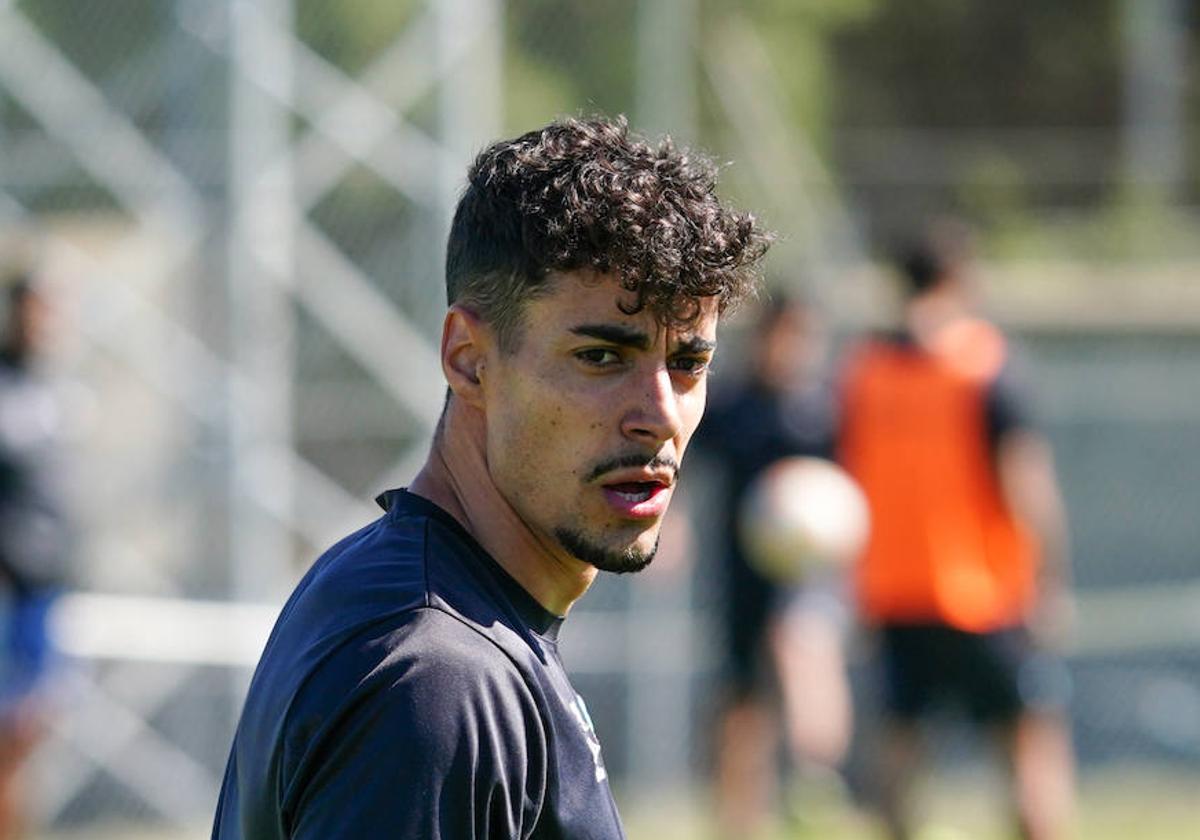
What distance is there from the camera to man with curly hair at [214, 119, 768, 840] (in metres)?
2.25

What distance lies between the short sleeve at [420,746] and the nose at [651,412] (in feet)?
1.29

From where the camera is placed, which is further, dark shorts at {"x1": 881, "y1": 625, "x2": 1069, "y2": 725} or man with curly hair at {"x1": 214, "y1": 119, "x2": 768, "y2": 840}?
dark shorts at {"x1": 881, "y1": 625, "x2": 1069, "y2": 725}

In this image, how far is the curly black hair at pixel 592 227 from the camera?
249 centimetres

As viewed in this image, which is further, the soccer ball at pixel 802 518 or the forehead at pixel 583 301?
the soccer ball at pixel 802 518

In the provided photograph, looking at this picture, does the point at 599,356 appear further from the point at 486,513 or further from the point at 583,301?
the point at 486,513

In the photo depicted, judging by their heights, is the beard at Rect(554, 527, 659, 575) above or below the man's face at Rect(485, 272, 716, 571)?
below

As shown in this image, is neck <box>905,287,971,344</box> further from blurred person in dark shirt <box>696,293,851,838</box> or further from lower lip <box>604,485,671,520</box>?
lower lip <box>604,485,671,520</box>

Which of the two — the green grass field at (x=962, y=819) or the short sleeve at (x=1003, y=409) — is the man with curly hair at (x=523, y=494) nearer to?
the short sleeve at (x=1003, y=409)

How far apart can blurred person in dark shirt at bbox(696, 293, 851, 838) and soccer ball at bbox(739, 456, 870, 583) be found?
0.18ft

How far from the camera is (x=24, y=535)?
8055 millimetres

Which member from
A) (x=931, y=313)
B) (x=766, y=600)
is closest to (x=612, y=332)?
(x=931, y=313)

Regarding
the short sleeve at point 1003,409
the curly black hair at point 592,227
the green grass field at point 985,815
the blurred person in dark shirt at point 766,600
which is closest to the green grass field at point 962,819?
the green grass field at point 985,815

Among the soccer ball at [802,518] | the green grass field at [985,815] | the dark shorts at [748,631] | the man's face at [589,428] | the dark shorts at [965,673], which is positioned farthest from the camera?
the green grass field at [985,815]

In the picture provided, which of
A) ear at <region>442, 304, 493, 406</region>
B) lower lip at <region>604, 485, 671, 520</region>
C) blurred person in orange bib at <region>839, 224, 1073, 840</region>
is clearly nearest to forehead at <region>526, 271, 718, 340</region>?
ear at <region>442, 304, 493, 406</region>
